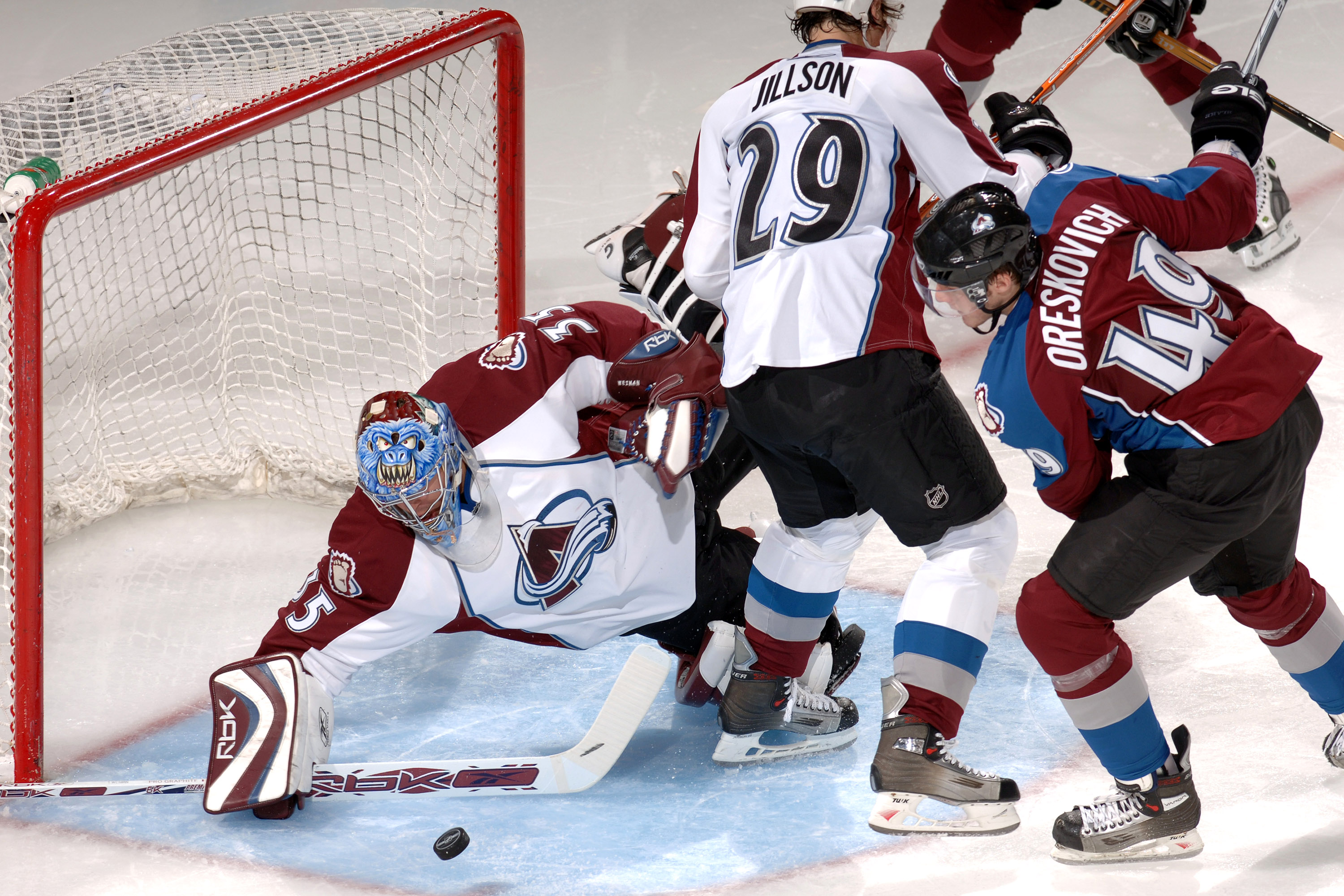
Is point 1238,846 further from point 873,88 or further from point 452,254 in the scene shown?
point 452,254

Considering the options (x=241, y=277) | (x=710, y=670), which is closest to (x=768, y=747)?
(x=710, y=670)

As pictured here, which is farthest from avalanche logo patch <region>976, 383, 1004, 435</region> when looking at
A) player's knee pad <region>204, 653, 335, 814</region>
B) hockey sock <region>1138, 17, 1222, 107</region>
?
hockey sock <region>1138, 17, 1222, 107</region>

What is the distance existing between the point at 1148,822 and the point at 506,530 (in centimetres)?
111

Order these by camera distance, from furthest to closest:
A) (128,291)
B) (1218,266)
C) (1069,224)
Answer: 1. (1218,266)
2. (128,291)
3. (1069,224)

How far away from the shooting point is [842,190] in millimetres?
2053

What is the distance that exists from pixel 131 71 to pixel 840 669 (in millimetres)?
1988

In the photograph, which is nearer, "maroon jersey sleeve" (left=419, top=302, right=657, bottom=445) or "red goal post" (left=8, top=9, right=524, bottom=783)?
"red goal post" (left=8, top=9, right=524, bottom=783)

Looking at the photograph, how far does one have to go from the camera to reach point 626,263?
9.57ft

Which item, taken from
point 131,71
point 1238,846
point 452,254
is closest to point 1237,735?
point 1238,846

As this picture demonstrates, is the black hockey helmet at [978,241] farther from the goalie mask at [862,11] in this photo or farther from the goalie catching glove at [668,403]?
the goalie catching glove at [668,403]

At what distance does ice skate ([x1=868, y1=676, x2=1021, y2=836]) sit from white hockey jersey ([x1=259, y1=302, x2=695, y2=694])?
0.56 metres

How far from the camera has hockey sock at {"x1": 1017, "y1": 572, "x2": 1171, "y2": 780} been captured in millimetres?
1955

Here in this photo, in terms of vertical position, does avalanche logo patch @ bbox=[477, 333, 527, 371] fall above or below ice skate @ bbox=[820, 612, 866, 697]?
above

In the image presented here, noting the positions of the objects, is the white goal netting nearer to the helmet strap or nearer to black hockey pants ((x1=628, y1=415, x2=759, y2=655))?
black hockey pants ((x1=628, y1=415, x2=759, y2=655))
